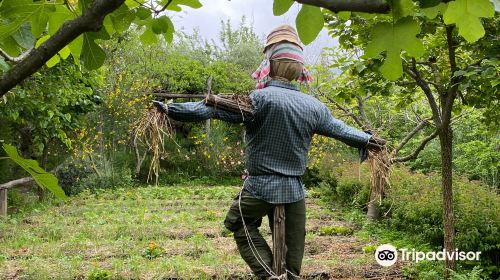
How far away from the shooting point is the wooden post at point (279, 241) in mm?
2932

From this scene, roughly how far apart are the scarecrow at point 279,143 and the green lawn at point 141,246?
114 centimetres

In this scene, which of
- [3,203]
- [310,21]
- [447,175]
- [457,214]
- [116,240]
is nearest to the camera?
[310,21]

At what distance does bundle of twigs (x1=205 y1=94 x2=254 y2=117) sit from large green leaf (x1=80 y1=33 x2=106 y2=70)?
5.95 ft

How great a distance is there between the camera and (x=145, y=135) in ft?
7.79

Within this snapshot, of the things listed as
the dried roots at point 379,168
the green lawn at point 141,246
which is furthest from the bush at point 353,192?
the dried roots at point 379,168

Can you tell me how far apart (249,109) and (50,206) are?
817 cm

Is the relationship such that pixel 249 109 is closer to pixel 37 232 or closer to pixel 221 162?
pixel 37 232

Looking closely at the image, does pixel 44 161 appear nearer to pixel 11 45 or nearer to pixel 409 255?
pixel 409 255

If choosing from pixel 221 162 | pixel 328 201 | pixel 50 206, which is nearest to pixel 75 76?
pixel 50 206

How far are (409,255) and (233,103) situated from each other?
131 inches

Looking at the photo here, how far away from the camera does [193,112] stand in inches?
99.8

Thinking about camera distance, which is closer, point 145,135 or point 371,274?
point 145,135

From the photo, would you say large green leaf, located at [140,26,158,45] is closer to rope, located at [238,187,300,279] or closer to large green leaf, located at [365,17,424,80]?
large green leaf, located at [365,17,424,80]

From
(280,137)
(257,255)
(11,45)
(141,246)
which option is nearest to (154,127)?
(280,137)
